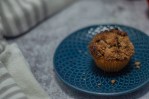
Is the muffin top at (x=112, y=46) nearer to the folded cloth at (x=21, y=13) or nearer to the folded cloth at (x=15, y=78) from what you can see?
the folded cloth at (x=15, y=78)

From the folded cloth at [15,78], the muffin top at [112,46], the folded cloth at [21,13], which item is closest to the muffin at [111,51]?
the muffin top at [112,46]

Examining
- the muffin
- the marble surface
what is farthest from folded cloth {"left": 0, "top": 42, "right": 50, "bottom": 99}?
the muffin

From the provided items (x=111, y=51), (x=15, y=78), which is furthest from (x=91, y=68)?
(x=15, y=78)

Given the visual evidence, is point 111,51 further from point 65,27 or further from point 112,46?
point 65,27

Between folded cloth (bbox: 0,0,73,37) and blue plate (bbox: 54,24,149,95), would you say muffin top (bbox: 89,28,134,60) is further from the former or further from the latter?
folded cloth (bbox: 0,0,73,37)

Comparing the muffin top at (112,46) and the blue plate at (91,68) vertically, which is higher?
the muffin top at (112,46)
